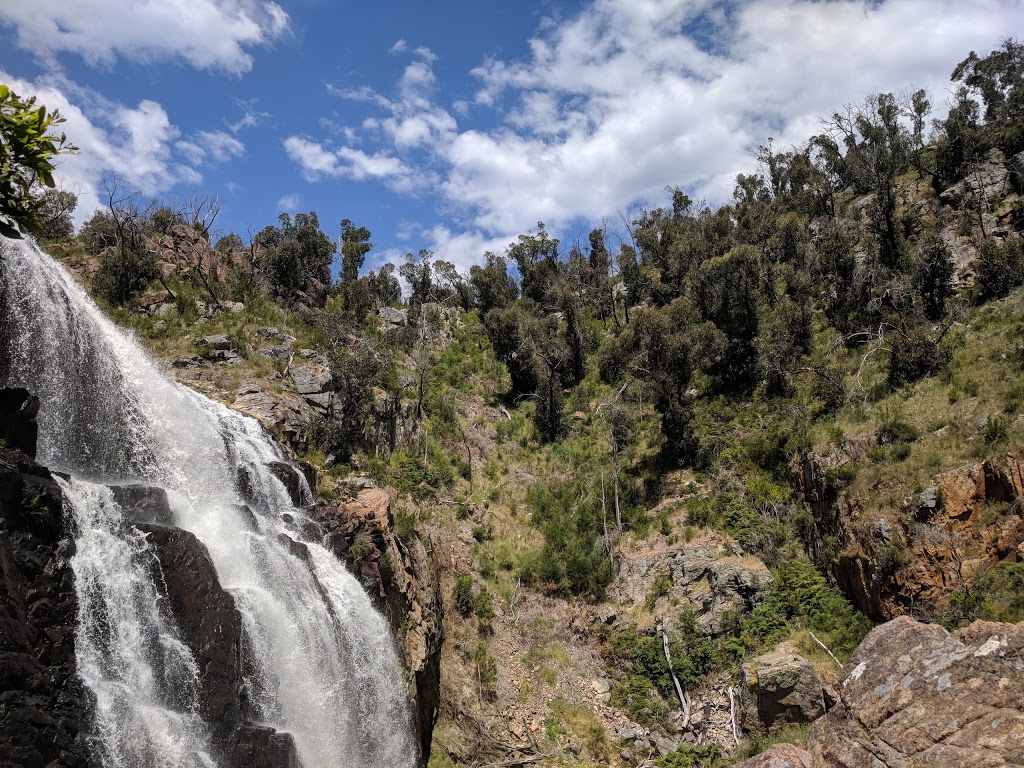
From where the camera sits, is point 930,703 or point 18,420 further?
point 18,420

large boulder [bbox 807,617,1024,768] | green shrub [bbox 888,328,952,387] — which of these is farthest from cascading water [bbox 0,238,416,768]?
green shrub [bbox 888,328,952,387]

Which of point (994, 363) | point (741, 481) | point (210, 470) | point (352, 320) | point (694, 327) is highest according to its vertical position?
point (352, 320)

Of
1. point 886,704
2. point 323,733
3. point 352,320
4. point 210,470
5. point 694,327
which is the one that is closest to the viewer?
point 886,704

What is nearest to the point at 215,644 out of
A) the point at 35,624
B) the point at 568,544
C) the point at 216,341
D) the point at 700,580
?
the point at 35,624

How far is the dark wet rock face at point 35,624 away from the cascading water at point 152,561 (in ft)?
1.33

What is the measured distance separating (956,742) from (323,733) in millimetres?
13798

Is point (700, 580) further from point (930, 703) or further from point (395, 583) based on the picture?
point (930, 703)

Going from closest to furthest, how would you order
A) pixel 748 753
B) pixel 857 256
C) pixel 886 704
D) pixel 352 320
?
pixel 886 704 → pixel 748 753 → pixel 857 256 → pixel 352 320

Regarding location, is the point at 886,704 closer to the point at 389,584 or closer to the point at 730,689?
the point at 730,689

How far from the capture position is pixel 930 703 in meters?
7.48

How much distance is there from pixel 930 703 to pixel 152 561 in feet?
47.6

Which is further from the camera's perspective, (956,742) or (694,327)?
(694,327)

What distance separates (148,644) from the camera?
1243 cm

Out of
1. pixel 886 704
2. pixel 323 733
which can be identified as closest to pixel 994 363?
pixel 886 704
